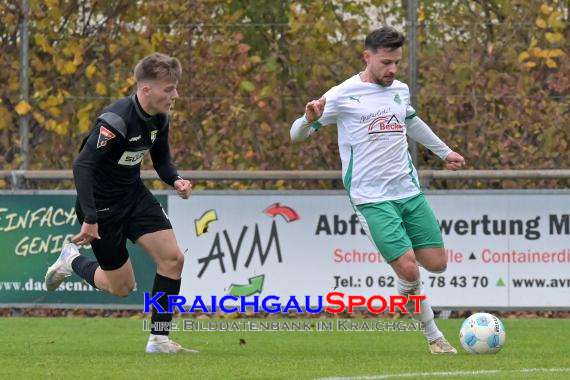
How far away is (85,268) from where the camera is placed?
32.9ft

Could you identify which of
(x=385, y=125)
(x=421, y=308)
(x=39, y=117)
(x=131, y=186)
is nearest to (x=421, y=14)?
(x=39, y=117)

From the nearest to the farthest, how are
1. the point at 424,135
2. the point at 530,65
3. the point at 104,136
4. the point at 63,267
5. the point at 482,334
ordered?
the point at 104,136
the point at 482,334
the point at 424,135
the point at 63,267
the point at 530,65

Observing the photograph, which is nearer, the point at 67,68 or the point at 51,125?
the point at 51,125

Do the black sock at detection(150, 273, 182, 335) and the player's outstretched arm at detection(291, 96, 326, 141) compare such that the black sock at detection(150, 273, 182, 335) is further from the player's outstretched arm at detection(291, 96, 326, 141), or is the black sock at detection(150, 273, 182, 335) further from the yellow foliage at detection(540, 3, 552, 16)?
the yellow foliage at detection(540, 3, 552, 16)

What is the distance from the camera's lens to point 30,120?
1414 centimetres

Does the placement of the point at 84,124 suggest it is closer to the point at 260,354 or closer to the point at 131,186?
the point at 131,186

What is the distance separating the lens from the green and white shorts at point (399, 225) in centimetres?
917

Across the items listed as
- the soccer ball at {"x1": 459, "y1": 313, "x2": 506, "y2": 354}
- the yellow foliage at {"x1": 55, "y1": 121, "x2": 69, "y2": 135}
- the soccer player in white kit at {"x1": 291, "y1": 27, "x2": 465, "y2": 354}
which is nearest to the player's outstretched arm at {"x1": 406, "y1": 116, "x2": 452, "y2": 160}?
the soccer player in white kit at {"x1": 291, "y1": 27, "x2": 465, "y2": 354}

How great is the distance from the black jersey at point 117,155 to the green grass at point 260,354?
1020mm

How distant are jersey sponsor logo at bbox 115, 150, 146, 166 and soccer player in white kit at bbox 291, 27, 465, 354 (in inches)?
40.9

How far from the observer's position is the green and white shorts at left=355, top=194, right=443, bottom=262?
9.17m

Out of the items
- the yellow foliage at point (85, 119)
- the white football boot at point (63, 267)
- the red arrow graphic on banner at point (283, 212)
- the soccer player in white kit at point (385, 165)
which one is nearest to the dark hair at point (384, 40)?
the soccer player in white kit at point (385, 165)

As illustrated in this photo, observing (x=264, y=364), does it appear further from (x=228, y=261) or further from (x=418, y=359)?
(x=228, y=261)

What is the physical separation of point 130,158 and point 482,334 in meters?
2.56
